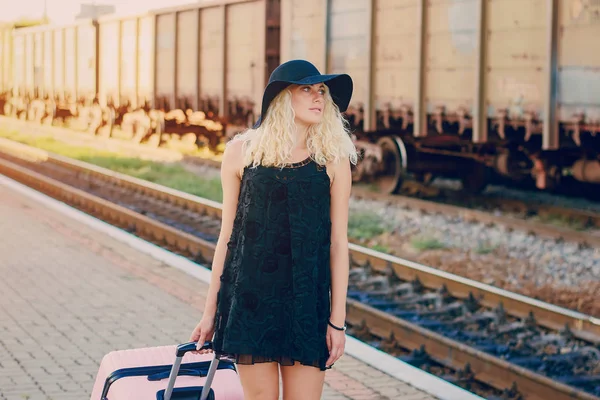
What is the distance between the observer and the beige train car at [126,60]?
82.5 feet

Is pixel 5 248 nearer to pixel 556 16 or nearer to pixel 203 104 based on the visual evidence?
pixel 556 16

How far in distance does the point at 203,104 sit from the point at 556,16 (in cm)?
A: 1193

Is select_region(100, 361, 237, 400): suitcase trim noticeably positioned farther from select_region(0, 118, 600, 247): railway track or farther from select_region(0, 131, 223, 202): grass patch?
select_region(0, 131, 223, 202): grass patch

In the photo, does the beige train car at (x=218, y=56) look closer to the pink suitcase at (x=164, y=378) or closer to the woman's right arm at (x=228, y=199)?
the pink suitcase at (x=164, y=378)

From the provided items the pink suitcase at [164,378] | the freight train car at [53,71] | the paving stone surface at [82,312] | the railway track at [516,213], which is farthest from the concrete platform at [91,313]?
the freight train car at [53,71]

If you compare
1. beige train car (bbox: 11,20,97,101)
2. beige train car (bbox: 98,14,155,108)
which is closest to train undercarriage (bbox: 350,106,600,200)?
beige train car (bbox: 98,14,155,108)

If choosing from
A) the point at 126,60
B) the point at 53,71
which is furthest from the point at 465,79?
the point at 53,71

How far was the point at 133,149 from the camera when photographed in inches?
1008

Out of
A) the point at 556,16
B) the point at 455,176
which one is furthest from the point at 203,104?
the point at 556,16

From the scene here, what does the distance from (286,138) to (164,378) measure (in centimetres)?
97

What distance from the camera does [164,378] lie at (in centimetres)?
361

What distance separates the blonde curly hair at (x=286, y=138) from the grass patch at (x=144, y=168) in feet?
41.1

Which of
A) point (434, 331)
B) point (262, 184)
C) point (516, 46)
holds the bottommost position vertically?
point (434, 331)

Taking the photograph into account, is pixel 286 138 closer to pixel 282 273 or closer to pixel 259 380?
pixel 282 273
